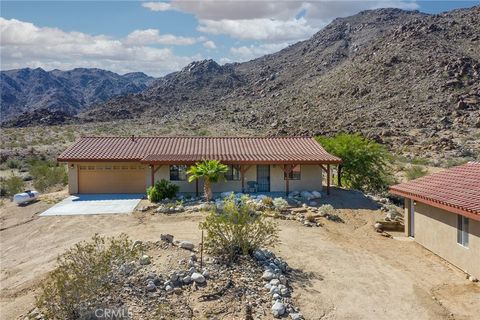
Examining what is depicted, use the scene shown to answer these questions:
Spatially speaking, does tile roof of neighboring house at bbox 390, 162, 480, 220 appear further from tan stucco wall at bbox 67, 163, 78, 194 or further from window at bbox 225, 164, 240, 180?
tan stucco wall at bbox 67, 163, 78, 194

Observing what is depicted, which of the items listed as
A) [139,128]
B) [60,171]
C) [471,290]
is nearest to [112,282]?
[471,290]

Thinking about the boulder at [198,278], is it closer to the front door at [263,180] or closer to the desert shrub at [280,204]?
the desert shrub at [280,204]

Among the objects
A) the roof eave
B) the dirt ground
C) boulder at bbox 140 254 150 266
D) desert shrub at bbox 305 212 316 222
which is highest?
the roof eave

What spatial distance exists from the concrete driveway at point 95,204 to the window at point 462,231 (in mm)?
15255

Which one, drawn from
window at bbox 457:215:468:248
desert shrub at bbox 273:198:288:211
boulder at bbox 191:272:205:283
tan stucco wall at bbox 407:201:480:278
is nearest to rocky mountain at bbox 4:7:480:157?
desert shrub at bbox 273:198:288:211

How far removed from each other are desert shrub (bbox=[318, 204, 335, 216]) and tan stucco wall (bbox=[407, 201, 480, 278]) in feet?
15.8

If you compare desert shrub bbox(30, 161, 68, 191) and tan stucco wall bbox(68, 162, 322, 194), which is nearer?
tan stucco wall bbox(68, 162, 322, 194)

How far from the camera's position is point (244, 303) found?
1269 cm

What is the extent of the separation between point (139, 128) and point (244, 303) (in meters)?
61.2

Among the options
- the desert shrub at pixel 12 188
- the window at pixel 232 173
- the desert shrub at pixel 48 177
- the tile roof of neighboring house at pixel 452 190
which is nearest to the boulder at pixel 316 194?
the window at pixel 232 173

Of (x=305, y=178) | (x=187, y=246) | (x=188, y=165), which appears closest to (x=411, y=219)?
(x=305, y=178)

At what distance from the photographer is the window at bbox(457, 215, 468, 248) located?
16.3m

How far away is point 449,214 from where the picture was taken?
1736 cm

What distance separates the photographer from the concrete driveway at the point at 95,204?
81.7 feet
